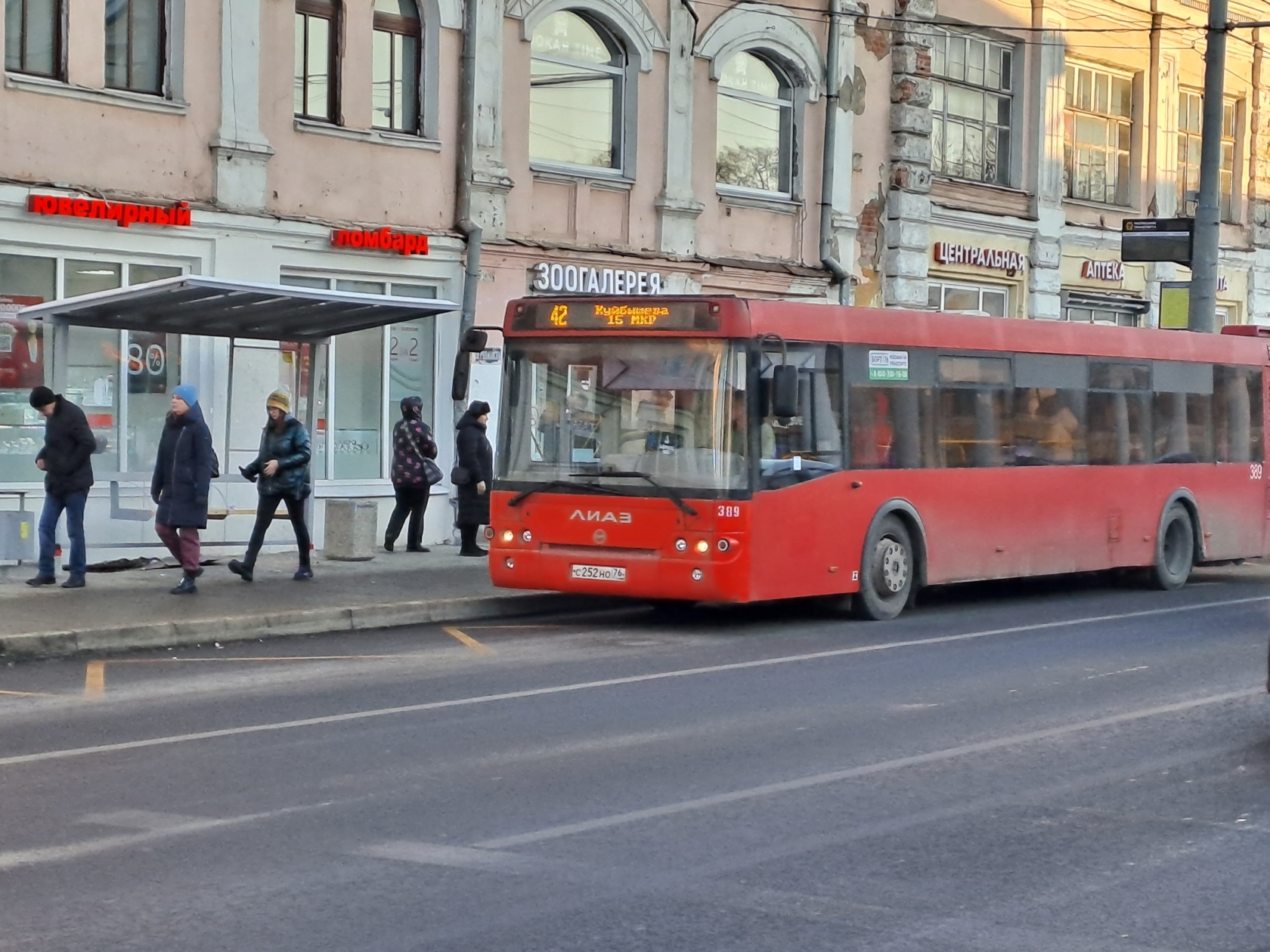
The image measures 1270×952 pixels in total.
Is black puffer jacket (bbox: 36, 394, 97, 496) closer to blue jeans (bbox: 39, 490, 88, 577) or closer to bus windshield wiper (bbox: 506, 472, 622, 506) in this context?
blue jeans (bbox: 39, 490, 88, 577)

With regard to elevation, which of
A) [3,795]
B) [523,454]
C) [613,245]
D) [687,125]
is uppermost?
[687,125]

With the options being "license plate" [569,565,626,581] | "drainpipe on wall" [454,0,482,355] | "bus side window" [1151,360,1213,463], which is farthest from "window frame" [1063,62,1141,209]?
"license plate" [569,565,626,581]

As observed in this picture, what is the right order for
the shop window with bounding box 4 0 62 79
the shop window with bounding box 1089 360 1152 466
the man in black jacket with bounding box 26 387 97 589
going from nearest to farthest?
the man in black jacket with bounding box 26 387 97 589
the shop window with bounding box 4 0 62 79
the shop window with bounding box 1089 360 1152 466

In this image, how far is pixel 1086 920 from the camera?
20.4ft

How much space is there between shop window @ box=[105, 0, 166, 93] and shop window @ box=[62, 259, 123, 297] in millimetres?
1721

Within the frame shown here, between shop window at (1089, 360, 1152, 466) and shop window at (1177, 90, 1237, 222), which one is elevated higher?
shop window at (1177, 90, 1237, 222)

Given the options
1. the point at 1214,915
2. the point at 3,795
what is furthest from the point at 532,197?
the point at 1214,915

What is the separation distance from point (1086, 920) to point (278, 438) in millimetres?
11933

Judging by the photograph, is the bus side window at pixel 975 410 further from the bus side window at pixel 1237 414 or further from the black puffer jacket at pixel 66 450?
the black puffer jacket at pixel 66 450

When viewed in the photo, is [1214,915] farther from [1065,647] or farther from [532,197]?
[532,197]

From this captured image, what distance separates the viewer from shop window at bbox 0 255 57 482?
18219mm

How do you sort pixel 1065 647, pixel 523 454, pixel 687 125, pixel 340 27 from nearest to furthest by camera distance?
pixel 1065 647, pixel 523 454, pixel 340 27, pixel 687 125

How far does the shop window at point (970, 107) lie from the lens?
1131 inches

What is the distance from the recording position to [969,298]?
29.5 meters
